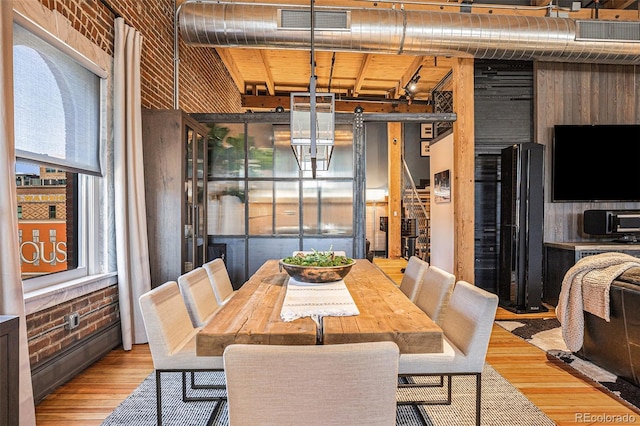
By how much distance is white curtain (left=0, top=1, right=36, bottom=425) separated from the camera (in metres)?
1.97

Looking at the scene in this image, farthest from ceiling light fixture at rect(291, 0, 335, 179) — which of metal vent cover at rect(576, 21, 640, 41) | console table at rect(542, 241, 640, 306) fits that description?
console table at rect(542, 241, 640, 306)

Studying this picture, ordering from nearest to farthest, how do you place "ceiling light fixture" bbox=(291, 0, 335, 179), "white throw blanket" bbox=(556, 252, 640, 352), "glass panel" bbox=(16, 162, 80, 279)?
"ceiling light fixture" bbox=(291, 0, 335, 179) → "glass panel" bbox=(16, 162, 80, 279) → "white throw blanket" bbox=(556, 252, 640, 352)

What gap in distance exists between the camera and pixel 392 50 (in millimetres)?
4246

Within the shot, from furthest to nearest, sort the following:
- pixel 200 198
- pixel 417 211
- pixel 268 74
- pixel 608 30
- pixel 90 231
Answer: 1. pixel 417 211
2. pixel 268 74
3. pixel 200 198
4. pixel 608 30
5. pixel 90 231

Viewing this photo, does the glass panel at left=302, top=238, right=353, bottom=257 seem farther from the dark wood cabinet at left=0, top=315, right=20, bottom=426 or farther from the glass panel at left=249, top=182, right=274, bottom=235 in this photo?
the dark wood cabinet at left=0, top=315, right=20, bottom=426

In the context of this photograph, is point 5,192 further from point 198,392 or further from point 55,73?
point 198,392

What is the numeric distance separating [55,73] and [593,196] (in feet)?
19.2

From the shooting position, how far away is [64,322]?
105 inches

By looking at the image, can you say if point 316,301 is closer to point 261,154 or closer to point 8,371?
point 8,371

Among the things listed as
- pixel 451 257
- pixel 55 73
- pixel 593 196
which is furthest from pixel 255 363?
pixel 593 196

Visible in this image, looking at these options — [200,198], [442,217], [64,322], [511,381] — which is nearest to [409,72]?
[442,217]

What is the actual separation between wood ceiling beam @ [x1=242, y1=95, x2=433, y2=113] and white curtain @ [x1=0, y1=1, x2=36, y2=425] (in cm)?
672

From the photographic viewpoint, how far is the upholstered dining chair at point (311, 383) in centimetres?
111

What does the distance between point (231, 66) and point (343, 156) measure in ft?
10.6
